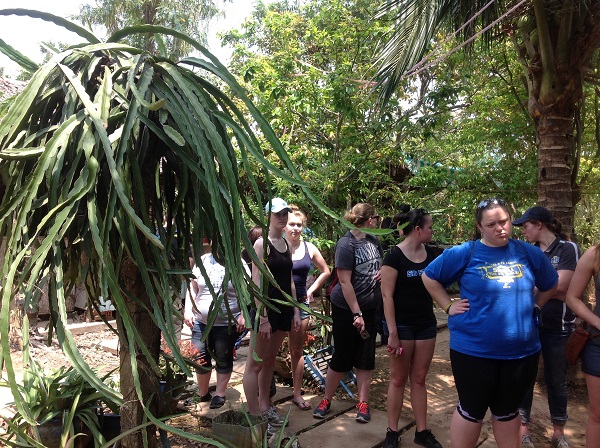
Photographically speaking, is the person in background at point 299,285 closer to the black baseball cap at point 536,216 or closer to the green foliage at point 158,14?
the black baseball cap at point 536,216

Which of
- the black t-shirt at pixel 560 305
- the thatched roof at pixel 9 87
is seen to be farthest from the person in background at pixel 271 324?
the thatched roof at pixel 9 87

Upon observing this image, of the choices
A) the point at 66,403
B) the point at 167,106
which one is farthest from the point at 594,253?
the point at 66,403

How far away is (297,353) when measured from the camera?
4.78 m

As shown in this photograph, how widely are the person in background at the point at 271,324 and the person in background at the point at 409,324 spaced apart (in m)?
0.80

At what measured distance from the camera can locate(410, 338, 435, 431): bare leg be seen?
4.02m

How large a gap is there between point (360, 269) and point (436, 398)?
1751 millimetres

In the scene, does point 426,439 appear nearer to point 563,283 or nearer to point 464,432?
point 464,432

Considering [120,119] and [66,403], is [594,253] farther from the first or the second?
[66,403]

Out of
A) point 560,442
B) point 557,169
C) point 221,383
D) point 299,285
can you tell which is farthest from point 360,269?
point 557,169

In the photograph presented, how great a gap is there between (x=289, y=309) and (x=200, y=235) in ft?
8.00

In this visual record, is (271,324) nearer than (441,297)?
No

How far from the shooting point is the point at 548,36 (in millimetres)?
5703

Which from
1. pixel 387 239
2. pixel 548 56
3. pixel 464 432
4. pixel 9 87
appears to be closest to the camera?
pixel 464 432

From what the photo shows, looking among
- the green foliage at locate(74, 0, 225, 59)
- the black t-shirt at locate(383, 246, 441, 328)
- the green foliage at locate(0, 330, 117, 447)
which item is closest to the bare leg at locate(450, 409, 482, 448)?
the black t-shirt at locate(383, 246, 441, 328)
